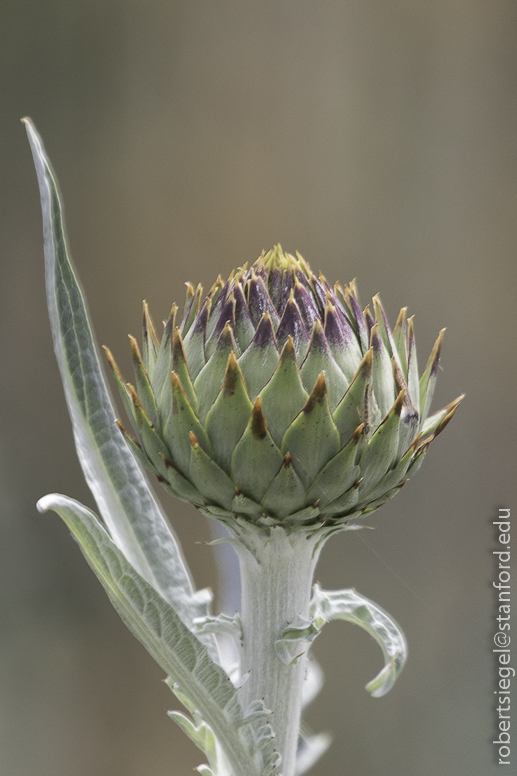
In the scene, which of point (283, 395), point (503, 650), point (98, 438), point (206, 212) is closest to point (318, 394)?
point (283, 395)

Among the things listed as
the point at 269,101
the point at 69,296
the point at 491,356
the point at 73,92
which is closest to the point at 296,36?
the point at 269,101

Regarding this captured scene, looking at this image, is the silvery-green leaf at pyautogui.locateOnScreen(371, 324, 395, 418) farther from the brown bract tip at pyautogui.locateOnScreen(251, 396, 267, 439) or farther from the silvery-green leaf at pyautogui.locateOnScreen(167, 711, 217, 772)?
the silvery-green leaf at pyautogui.locateOnScreen(167, 711, 217, 772)

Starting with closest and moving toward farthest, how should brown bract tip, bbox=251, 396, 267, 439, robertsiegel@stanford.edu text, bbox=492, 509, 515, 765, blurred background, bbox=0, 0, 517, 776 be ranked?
brown bract tip, bbox=251, 396, 267, 439 → robertsiegel@stanford.edu text, bbox=492, 509, 515, 765 → blurred background, bbox=0, 0, 517, 776

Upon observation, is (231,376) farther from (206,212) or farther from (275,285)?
(206,212)

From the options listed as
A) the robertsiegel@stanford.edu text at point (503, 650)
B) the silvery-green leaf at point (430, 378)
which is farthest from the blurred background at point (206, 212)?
the silvery-green leaf at point (430, 378)

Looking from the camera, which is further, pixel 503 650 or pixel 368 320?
pixel 503 650

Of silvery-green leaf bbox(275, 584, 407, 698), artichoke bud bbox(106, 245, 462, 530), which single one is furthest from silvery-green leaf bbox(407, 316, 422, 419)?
silvery-green leaf bbox(275, 584, 407, 698)

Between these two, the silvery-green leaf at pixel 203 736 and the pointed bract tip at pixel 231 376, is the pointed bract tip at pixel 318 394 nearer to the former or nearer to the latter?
the pointed bract tip at pixel 231 376
